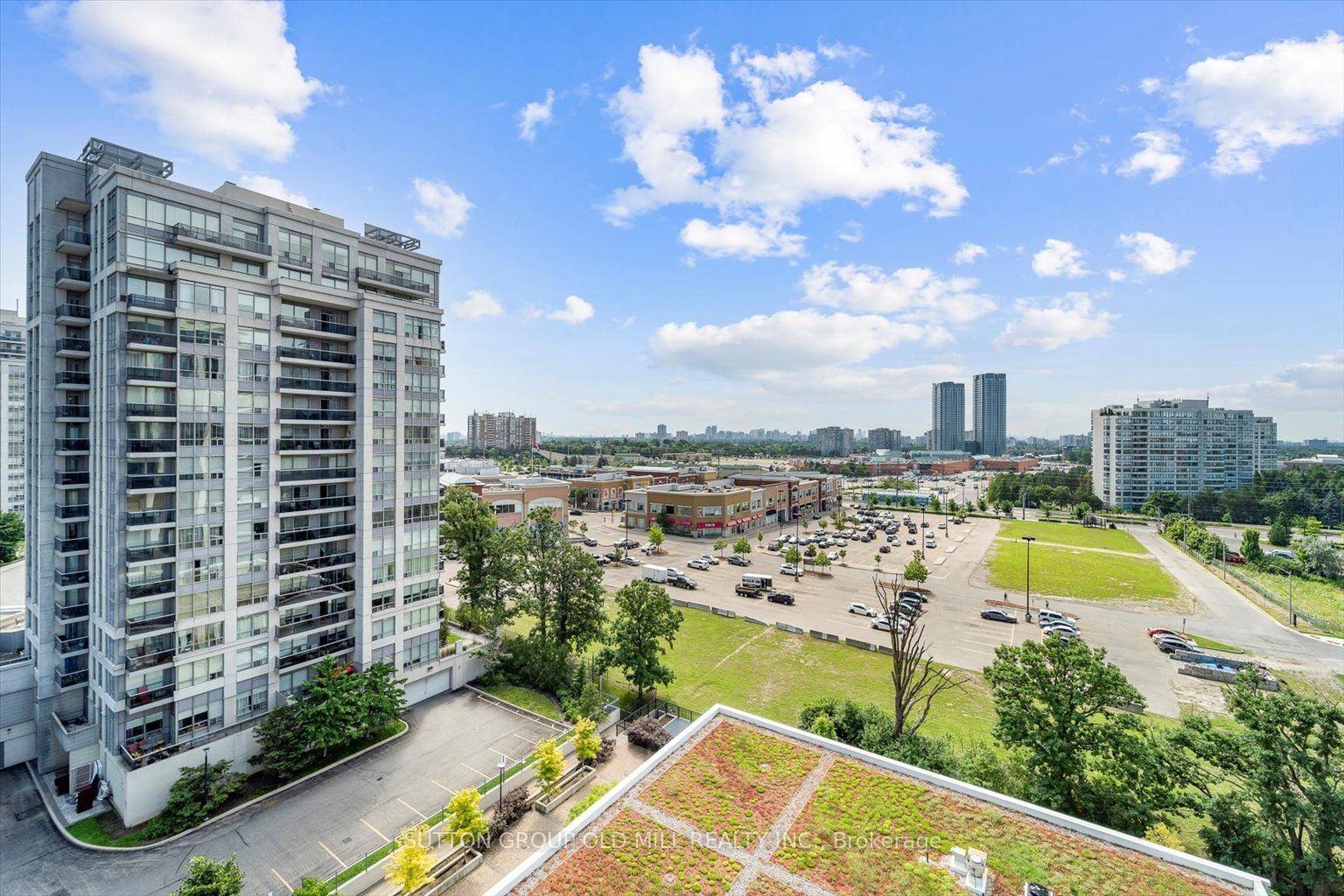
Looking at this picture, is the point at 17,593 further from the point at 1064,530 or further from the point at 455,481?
the point at 1064,530

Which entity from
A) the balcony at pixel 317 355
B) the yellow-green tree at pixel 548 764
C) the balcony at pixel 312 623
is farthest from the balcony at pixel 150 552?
the yellow-green tree at pixel 548 764

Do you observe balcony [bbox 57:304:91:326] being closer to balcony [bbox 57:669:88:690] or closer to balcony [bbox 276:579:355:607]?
balcony [bbox 276:579:355:607]

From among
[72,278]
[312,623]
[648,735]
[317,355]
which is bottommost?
[648,735]

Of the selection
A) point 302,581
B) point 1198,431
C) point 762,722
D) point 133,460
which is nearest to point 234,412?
point 133,460

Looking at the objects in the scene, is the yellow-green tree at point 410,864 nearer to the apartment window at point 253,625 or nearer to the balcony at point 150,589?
the apartment window at point 253,625

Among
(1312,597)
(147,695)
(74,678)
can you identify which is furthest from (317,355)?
(1312,597)

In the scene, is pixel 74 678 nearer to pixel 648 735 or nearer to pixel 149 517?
Result: pixel 149 517
